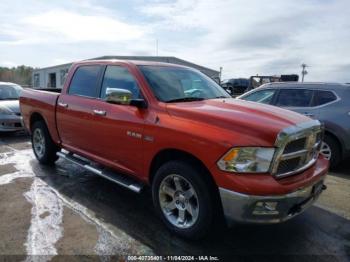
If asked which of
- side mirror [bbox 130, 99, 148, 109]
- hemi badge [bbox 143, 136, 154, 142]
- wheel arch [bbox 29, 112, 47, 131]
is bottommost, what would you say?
wheel arch [bbox 29, 112, 47, 131]

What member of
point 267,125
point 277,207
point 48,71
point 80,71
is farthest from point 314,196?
point 48,71

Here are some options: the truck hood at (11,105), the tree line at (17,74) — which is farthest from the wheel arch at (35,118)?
the tree line at (17,74)

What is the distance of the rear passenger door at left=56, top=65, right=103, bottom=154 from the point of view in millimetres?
4805

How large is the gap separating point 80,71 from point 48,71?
3941 cm

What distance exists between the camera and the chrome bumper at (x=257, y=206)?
300 cm

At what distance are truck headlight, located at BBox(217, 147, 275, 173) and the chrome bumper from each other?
0.23m

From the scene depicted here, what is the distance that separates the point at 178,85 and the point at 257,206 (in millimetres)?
1989

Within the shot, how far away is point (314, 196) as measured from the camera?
3592 mm

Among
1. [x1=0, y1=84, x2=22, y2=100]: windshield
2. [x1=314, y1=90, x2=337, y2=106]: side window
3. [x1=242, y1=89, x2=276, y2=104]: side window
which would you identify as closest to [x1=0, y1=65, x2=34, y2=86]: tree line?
[x1=0, y1=84, x2=22, y2=100]: windshield

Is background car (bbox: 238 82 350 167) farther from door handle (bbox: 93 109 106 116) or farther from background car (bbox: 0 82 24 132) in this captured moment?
background car (bbox: 0 82 24 132)

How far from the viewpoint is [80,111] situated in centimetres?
493

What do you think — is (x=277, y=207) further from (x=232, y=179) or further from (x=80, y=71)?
(x=80, y=71)

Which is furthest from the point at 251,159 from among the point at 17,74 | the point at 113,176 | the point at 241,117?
the point at 17,74

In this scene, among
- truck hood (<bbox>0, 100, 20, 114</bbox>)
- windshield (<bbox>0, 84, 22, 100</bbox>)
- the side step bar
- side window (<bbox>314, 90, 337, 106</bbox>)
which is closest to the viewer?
the side step bar
